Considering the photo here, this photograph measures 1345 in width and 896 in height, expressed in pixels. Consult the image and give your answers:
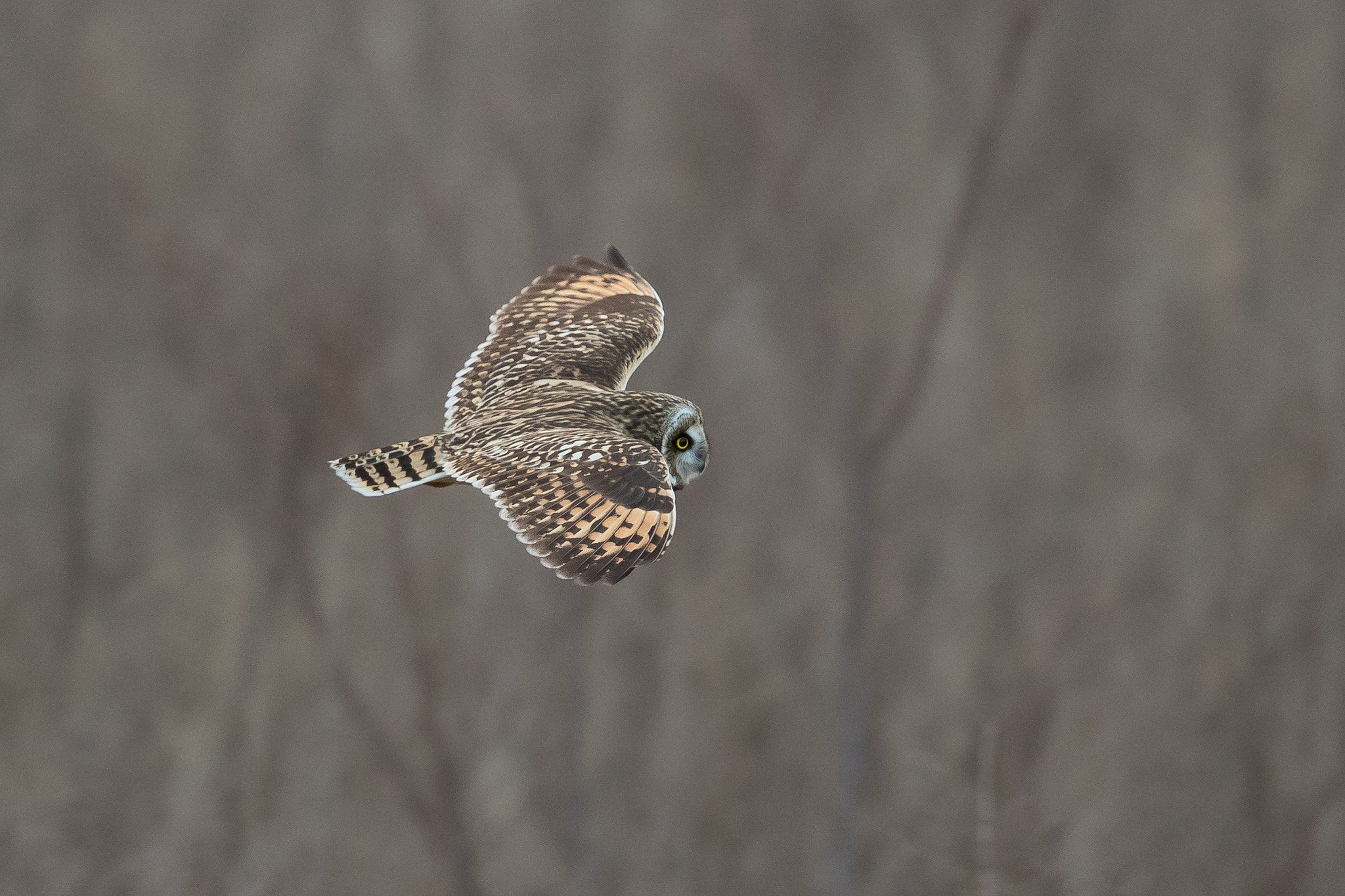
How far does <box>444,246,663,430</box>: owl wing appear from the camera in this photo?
2.85 metres

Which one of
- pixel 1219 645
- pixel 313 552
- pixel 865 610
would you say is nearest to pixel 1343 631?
pixel 1219 645

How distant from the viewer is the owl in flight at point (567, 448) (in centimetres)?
193

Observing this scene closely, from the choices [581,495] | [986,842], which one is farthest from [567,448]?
[986,842]

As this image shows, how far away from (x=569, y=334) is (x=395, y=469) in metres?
1.02

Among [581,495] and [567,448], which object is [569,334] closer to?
[567,448]

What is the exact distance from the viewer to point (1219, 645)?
32.1ft

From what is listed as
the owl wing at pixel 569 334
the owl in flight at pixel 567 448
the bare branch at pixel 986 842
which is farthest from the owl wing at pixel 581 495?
the bare branch at pixel 986 842

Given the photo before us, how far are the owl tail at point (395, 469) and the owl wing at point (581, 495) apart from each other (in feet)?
0.10

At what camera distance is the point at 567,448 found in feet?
6.97

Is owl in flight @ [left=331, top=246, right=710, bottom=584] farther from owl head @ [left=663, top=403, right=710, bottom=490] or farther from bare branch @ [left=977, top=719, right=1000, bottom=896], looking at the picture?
bare branch @ [left=977, top=719, right=1000, bottom=896]

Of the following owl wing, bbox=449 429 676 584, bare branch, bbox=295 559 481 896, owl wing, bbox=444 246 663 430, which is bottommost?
bare branch, bbox=295 559 481 896

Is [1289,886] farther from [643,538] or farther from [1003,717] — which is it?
[643,538]

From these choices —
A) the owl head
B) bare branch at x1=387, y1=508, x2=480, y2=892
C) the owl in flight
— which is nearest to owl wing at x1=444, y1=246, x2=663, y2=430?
the owl in flight

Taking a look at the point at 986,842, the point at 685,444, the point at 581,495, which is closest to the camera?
the point at 581,495
